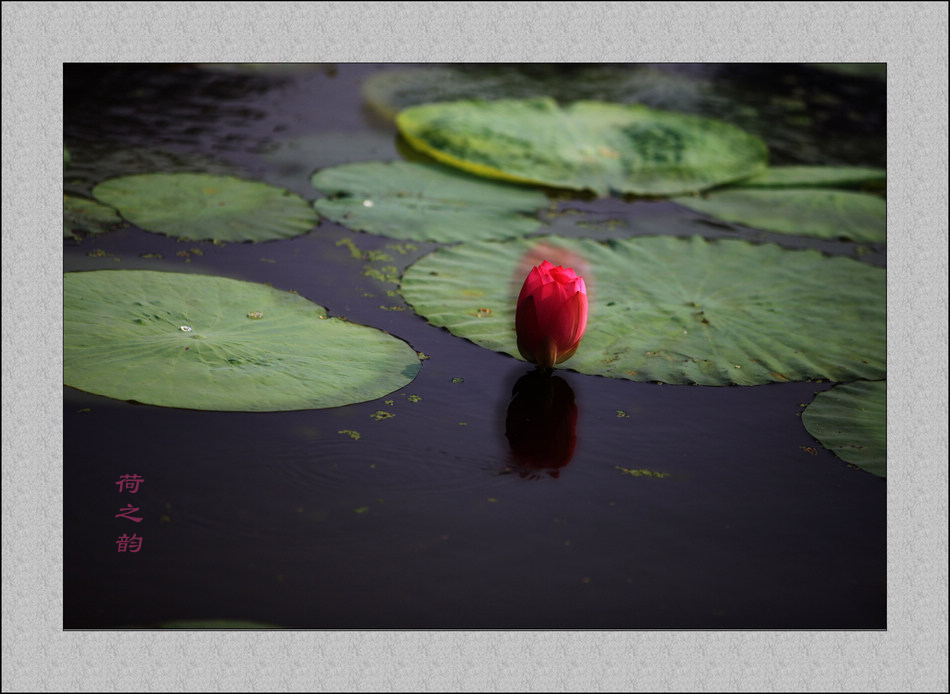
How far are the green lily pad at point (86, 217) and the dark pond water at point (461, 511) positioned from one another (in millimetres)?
193

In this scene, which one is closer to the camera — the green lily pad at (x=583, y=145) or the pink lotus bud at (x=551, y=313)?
the pink lotus bud at (x=551, y=313)

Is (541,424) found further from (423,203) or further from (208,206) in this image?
(208,206)

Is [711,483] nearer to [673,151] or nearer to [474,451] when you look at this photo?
[474,451]

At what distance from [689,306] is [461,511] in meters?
0.91

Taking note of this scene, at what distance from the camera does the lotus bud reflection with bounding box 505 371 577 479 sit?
1555mm

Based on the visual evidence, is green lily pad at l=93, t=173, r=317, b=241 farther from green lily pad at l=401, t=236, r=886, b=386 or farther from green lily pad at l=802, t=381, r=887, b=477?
green lily pad at l=802, t=381, r=887, b=477

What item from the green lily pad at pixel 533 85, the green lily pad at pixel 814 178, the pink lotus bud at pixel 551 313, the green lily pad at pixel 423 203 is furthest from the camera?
the green lily pad at pixel 533 85

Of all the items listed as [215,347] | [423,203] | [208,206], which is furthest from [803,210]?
[215,347]

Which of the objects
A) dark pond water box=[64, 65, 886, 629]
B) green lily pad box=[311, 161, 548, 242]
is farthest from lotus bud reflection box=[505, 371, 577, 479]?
green lily pad box=[311, 161, 548, 242]

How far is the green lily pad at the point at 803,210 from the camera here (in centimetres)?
267

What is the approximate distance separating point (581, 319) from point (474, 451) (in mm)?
354

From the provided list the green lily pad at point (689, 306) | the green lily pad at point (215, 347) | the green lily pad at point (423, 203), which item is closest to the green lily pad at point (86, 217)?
the green lily pad at point (215, 347)

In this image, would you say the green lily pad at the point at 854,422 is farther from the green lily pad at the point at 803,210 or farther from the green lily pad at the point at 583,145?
the green lily pad at the point at 583,145

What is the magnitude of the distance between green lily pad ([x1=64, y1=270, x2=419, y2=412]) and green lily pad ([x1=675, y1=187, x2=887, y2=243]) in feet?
4.53
